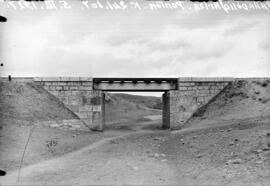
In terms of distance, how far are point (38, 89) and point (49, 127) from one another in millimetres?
3336

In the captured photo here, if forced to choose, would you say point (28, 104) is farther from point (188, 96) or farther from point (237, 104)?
point (237, 104)

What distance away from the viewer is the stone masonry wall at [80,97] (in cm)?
1775

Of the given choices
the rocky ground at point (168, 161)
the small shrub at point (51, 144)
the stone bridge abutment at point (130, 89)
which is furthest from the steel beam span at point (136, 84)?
the small shrub at point (51, 144)

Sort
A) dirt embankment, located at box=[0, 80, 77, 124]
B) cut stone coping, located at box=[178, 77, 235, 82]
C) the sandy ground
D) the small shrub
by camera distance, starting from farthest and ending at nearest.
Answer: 1. cut stone coping, located at box=[178, 77, 235, 82]
2. dirt embankment, located at box=[0, 80, 77, 124]
3. the small shrub
4. the sandy ground

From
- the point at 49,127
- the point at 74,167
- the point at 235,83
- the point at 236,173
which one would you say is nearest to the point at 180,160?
the point at 236,173

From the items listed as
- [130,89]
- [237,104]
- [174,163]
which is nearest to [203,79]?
[237,104]

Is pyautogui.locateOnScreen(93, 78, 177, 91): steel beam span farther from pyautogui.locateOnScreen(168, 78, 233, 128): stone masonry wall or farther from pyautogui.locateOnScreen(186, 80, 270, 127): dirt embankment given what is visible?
pyautogui.locateOnScreen(186, 80, 270, 127): dirt embankment

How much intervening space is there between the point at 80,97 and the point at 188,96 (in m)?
6.65

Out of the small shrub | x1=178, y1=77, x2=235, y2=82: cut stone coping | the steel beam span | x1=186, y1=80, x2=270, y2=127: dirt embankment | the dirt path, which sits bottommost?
the dirt path

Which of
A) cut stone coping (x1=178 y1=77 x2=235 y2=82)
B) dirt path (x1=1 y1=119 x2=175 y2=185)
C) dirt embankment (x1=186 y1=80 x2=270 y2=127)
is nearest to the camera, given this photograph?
dirt path (x1=1 y1=119 x2=175 y2=185)

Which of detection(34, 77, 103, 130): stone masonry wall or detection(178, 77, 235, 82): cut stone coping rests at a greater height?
detection(178, 77, 235, 82): cut stone coping

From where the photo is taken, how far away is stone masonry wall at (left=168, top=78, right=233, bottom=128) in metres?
18.2

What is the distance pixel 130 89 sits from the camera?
1833 centimetres

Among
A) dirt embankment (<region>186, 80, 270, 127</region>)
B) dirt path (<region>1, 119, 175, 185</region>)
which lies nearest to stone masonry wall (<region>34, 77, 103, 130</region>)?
dirt path (<region>1, 119, 175, 185</region>)
